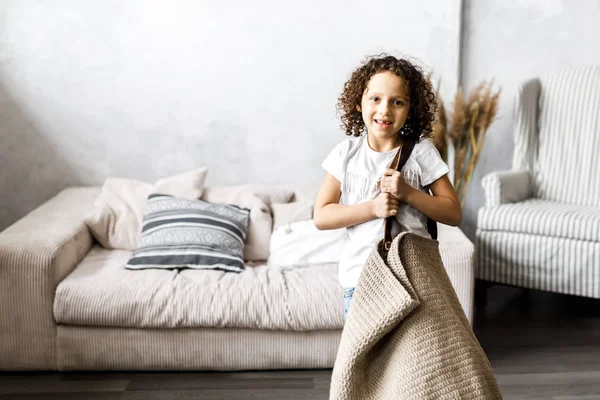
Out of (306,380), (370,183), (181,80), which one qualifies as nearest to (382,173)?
(370,183)

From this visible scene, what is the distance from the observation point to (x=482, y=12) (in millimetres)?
3541

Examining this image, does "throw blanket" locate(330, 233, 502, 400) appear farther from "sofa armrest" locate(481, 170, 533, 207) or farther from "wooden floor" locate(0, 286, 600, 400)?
"sofa armrest" locate(481, 170, 533, 207)

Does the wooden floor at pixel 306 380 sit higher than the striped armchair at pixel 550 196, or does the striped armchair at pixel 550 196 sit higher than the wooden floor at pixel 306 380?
the striped armchair at pixel 550 196

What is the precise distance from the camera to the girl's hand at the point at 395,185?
138 cm

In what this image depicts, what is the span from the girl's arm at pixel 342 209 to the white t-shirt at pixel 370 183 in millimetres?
24

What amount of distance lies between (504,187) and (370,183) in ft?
6.17

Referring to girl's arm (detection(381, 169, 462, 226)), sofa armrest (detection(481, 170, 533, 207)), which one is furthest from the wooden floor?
girl's arm (detection(381, 169, 462, 226))

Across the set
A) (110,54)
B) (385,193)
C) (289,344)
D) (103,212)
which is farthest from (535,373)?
(110,54)

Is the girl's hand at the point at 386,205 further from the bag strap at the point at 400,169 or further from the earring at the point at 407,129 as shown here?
the earring at the point at 407,129

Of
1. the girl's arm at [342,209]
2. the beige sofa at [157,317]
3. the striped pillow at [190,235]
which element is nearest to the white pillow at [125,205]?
the striped pillow at [190,235]

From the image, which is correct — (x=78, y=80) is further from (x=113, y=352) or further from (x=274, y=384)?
(x=274, y=384)

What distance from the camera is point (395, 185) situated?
138cm

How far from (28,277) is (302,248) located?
1040 millimetres

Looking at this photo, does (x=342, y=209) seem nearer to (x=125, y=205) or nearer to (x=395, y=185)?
(x=395, y=185)
